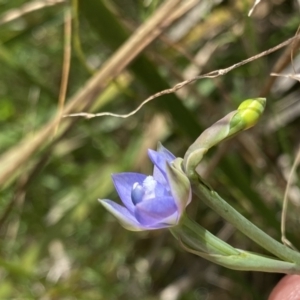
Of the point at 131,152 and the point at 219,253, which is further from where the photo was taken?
the point at 131,152

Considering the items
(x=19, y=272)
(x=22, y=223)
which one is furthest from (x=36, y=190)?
(x=19, y=272)

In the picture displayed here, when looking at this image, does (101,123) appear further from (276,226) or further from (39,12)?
(276,226)

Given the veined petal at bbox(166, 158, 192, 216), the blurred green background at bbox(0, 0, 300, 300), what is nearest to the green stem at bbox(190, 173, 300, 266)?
the veined petal at bbox(166, 158, 192, 216)

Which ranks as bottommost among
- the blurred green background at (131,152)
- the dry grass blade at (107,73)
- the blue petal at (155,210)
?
the blurred green background at (131,152)

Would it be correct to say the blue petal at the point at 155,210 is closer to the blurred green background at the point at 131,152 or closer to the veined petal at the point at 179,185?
the veined petal at the point at 179,185

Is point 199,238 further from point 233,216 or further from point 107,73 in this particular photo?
point 107,73

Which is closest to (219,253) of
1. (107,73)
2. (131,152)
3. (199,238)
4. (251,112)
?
(199,238)

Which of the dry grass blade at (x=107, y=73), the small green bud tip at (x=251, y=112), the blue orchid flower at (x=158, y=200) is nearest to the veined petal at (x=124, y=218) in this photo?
the blue orchid flower at (x=158, y=200)

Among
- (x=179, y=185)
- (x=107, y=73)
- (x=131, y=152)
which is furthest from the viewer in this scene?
(x=131, y=152)

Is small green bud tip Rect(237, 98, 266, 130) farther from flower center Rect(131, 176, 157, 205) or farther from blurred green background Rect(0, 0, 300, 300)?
blurred green background Rect(0, 0, 300, 300)
